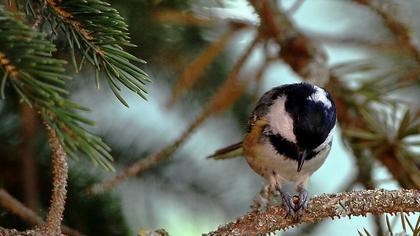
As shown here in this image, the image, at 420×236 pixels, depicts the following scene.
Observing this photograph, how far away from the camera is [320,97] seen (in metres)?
1.23

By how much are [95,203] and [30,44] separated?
0.59m

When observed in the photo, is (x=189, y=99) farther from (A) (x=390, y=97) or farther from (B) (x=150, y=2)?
(A) (x=390, y=97)

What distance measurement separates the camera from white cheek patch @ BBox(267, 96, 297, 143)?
128 cm

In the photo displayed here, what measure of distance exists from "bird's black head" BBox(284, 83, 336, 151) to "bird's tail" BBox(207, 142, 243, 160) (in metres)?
0.16

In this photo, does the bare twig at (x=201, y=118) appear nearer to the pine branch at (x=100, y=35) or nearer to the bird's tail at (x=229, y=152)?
the bird's tail at (x=229, y=152)

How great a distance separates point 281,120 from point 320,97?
12 cm

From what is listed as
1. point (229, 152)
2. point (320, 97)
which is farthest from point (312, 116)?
point (229, 152)

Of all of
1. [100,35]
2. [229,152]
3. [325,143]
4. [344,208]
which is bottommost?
[229,152]

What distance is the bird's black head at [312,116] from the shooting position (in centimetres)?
121

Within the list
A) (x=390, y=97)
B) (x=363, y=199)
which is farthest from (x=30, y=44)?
(x=390, y=97)

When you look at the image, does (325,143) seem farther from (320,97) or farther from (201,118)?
(201,118)

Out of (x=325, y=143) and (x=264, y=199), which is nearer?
(x=264, y=199)

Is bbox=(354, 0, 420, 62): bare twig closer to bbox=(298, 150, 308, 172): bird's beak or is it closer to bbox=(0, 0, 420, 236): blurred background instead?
bbox=(0, 0, 420, 236): blurred background

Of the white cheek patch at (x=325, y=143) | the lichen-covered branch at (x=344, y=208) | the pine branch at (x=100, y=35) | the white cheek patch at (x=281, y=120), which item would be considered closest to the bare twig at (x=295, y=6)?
the white cheek patch at (x=281, y=120)
